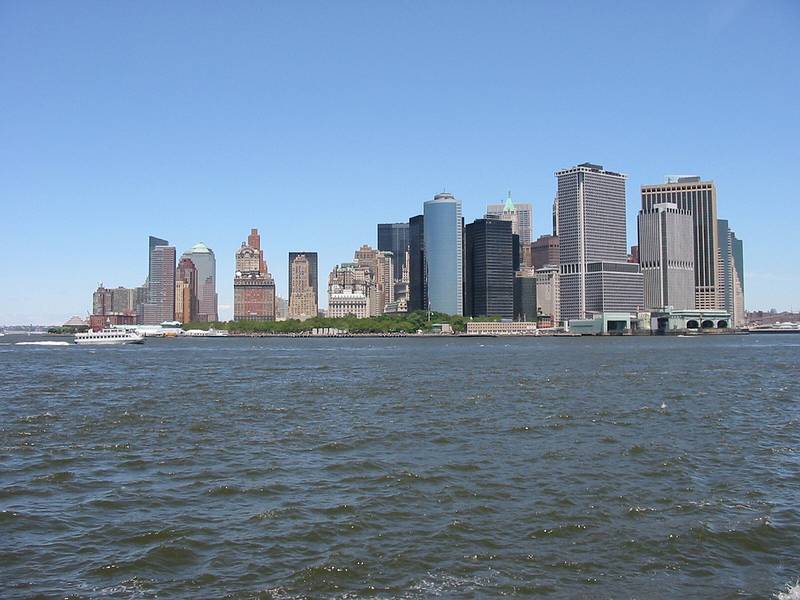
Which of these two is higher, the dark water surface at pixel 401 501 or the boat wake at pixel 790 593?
the dark water surface at pixel 401 501

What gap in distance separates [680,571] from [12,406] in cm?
4315

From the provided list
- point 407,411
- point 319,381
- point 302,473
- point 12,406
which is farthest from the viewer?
point 319,381

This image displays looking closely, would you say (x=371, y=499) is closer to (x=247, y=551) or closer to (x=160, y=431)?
(x=247, y=551)

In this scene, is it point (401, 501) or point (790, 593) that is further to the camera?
point (401, 501)

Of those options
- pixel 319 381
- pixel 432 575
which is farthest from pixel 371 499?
pixel 319 381

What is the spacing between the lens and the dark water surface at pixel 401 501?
15656 millimetres

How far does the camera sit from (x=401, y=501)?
2189 centimetres

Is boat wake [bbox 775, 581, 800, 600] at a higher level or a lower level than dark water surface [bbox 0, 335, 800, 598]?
lower

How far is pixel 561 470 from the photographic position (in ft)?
84.9

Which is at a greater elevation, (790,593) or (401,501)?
(401,501)

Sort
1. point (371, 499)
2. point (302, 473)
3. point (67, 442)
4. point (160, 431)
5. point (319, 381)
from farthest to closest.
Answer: point (319, 381) → point (160, 431) → point (67, 442) → point (302, 473) → point (371, 499)

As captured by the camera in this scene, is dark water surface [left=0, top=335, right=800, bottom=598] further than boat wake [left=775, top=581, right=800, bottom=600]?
Yes

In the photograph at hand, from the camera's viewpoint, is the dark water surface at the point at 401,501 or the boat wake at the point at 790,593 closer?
the boat wake at the point at 790,593

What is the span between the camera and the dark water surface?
15656mm
